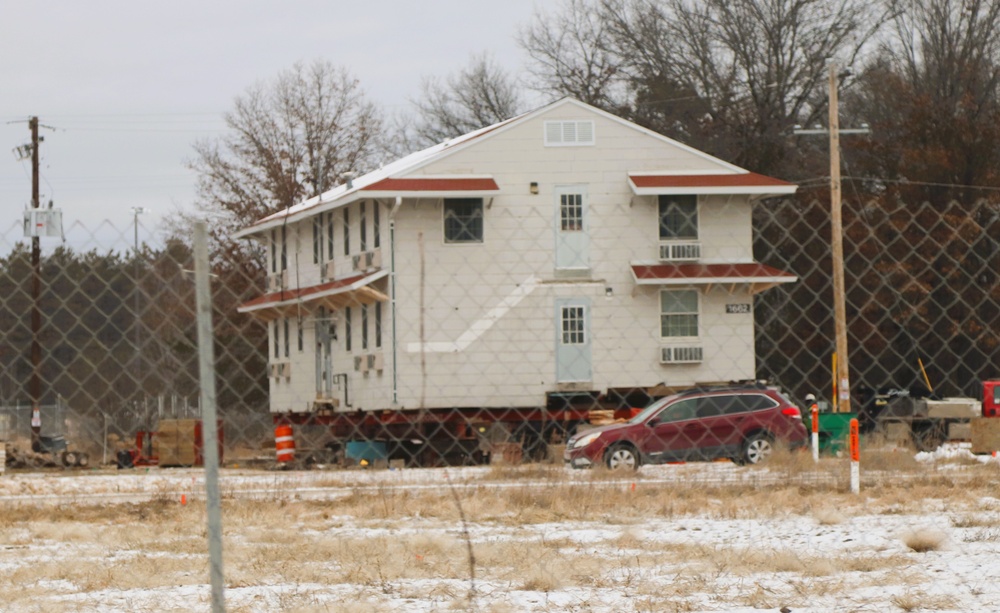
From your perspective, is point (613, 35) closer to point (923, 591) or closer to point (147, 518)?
point (147, 518)

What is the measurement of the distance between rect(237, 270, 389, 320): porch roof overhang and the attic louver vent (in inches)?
893

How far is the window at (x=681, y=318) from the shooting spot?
34463mm

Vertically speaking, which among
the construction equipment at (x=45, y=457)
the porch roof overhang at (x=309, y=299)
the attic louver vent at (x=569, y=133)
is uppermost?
the attic louver vent at (x=569, y=133)

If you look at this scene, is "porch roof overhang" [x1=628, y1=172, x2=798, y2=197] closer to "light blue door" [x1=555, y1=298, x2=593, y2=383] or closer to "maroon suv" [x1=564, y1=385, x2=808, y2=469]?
"light blue door" [x1=555, y1=298, x2=593, y2=383]

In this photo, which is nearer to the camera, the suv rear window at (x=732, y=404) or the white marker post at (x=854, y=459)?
the white marker post at (x=854, y=459)

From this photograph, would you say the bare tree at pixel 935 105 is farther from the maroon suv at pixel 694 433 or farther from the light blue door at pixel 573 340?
the maroon suv at pixel 694 433

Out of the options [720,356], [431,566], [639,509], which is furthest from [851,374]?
[431,566]

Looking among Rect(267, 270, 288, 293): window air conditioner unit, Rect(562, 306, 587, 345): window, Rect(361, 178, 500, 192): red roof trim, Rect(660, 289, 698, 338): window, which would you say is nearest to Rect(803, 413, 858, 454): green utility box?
Rect(660, 289, 698, 338): window

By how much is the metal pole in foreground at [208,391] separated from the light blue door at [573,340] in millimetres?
27564

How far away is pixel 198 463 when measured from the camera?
3262cm

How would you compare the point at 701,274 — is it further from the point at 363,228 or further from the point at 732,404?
the point at 363,228

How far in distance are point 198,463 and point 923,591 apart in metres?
26.1

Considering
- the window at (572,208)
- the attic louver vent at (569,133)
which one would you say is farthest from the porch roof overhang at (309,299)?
the attic louver vent at (569,133)

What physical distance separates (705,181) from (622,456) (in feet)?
34.8
